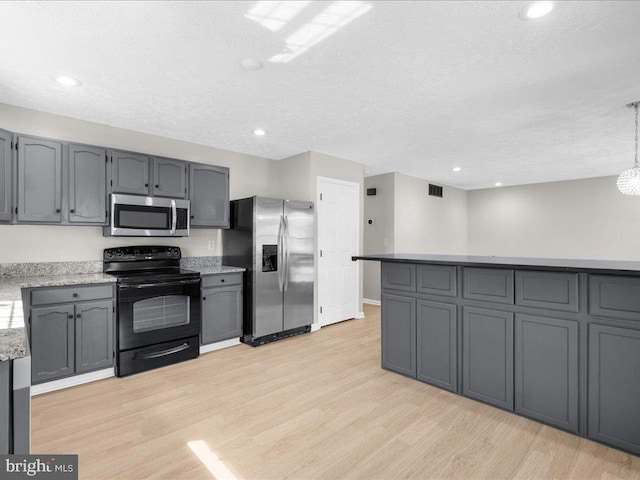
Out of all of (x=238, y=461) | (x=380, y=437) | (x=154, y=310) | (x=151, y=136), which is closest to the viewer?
(x=238, y=461)

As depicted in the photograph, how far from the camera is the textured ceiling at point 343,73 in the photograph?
6.37ft

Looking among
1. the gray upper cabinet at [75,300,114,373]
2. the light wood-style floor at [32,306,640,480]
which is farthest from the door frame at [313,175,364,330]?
the gray upper cabinet at [75,300,114,373]

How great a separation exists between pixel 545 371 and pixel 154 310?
133 inches

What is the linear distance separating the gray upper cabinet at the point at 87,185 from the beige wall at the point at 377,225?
14.2ft

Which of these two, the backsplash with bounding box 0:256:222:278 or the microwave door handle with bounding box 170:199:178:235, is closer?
the backsplash with bounding box 0:256:222:278

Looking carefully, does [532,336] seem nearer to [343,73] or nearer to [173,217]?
[343,73]

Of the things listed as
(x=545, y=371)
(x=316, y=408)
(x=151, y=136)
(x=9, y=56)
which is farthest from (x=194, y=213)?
(x=545, y=371)

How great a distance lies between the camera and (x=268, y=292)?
423 cm

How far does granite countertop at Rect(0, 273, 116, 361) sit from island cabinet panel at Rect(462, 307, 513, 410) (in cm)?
269

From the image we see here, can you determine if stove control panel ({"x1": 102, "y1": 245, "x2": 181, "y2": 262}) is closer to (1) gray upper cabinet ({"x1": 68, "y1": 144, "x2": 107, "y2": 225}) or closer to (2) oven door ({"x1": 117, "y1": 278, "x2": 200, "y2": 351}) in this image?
(1) gray upper cabinet ({"x1": 68, "y1": 144, "x2": 107, "y2": 225})

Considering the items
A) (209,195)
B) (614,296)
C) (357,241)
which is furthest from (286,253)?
(614,296)

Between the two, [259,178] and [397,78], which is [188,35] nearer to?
[397,78]

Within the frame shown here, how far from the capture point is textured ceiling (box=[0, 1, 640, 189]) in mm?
1940

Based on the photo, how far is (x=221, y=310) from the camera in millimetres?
3982
